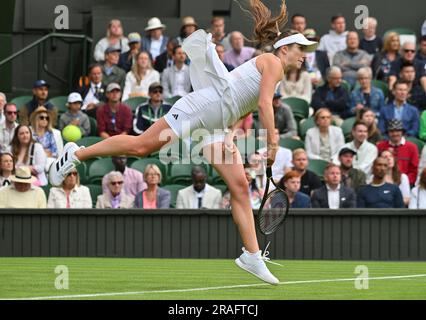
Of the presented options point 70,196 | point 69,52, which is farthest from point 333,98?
point 69,52

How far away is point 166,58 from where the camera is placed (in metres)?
17.3

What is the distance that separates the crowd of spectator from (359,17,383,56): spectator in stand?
0.02 metres

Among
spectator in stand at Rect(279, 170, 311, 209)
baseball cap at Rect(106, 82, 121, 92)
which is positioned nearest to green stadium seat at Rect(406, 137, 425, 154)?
spectator in stand at Rect(279, 170, 311, 209)

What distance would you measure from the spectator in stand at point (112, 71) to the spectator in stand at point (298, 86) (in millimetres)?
2294

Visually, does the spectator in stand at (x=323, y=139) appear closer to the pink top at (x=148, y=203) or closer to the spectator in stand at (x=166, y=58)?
the pink top at (x=148, y=203)

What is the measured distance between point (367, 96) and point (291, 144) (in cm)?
167

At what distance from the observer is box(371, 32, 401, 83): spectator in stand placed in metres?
17.3

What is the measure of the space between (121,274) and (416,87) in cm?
778

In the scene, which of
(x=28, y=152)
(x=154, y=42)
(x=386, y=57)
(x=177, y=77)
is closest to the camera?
(x=28, y=152)

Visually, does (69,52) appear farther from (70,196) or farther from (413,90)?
(413,90)

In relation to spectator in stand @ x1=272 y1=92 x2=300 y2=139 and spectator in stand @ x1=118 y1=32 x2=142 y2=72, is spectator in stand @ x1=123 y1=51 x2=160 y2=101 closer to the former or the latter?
spectator in stand @ x1=118 y1=32 x2=142 y2=72

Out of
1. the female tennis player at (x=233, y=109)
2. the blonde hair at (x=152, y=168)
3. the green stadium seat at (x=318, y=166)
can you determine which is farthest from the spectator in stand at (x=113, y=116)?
the female tennis player at (x=233, y=109)

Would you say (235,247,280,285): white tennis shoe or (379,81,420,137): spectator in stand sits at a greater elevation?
(379,81,420,137): spectator in stand

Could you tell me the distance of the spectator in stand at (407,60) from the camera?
16938mm
